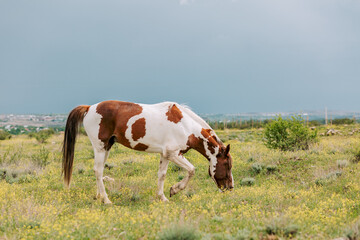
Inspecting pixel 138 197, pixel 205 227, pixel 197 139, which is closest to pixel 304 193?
pixel 197 139

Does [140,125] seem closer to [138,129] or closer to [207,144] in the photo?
[138,129]

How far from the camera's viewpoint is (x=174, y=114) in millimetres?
7262

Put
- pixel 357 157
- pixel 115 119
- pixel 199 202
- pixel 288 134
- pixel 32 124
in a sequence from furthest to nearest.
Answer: pixel 32 124 → pixel 288 134 → pixel 357 157 → pixel 115 119 → pixel 199 202

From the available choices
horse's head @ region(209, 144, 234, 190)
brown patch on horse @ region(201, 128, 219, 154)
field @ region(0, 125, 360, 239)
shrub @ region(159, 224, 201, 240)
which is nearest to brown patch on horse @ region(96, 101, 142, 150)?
field @ region(0, 125, 360, 239)

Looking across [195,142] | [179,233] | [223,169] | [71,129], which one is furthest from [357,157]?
[71,129]

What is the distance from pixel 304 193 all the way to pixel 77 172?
26.9 ft

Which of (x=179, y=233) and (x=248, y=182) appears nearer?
(x=179, y=233)

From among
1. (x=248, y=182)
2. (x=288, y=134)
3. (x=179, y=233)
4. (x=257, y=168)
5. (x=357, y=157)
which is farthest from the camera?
(x=288, y=134)

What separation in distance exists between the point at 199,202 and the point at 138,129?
7.59 feet

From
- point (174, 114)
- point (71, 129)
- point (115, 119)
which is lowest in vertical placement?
point (71, 129)

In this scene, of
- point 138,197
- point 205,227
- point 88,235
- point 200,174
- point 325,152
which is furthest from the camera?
point 325,152

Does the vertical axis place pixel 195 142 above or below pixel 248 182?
above

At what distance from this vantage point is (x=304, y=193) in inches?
285

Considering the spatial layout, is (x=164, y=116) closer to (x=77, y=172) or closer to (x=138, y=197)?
(x=138, y=197)
